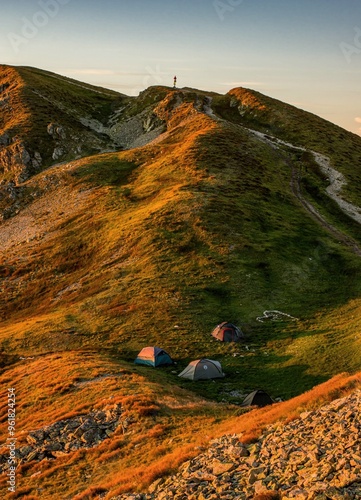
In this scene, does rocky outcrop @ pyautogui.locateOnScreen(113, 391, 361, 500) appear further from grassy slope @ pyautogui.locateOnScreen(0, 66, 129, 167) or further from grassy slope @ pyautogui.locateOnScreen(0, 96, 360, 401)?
grassy slope @ pyautogui.locateOnScreen(0, 66, 129, 167)

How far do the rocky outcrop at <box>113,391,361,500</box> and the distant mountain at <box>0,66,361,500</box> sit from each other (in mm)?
5591

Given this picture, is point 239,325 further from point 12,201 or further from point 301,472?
point 12,201

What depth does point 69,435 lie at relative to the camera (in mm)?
30484

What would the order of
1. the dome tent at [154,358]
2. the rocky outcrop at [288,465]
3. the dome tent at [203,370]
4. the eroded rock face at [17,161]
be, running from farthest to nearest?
the eroded rock face at [17,161], the dome tent at [154,358], the dome tent at [203,370], the rocky outcrop at [288,465]

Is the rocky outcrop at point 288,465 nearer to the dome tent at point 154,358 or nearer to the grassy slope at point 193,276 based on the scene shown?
the grassy slope at point 193,276

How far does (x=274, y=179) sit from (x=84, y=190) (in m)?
44.2

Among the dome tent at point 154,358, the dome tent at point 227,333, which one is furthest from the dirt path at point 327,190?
the dome tent at point 154,358

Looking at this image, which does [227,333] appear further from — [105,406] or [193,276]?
[105,406]

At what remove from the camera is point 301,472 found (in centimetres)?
1694

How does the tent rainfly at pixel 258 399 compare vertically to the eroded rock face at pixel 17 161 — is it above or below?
below

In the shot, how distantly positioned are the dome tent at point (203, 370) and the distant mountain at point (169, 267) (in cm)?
98

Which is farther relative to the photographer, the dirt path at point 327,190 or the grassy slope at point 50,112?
the grassy slope at point 50,112

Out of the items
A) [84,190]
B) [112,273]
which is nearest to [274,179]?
[84,190]

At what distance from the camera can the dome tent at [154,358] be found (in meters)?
45.7
